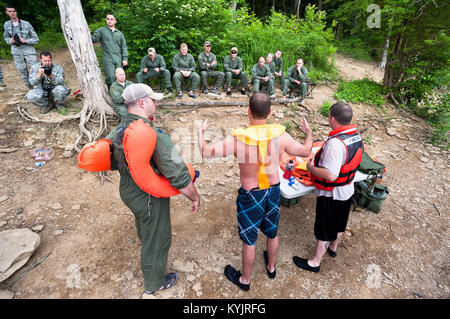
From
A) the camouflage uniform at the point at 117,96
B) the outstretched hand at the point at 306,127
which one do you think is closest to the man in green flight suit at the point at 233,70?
the camouflage uniform at the point at 117,96

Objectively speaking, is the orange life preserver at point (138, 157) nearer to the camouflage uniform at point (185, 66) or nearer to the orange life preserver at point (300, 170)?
the orange life preserver at point (300, 170)

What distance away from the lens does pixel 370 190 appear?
3.79 meters

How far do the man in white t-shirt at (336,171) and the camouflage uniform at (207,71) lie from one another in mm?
5608

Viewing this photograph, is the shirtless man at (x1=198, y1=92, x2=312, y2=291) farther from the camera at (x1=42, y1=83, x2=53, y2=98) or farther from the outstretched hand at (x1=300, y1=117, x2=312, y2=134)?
the camera at (x1=42, y1=83, x2=53, y2=98)

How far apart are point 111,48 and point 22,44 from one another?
93.5 inches

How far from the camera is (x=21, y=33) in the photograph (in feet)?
19.6

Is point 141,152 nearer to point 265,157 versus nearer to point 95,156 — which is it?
point 95,156

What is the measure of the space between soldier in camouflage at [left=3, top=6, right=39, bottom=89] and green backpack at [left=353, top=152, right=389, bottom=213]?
833 centimetres

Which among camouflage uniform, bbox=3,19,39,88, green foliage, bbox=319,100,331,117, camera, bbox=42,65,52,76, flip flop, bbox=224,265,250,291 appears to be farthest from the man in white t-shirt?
camouflage uniform, bbox=3,19,39,88

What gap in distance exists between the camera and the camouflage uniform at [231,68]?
7566 millimetres

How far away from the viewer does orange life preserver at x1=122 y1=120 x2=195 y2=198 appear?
177cm

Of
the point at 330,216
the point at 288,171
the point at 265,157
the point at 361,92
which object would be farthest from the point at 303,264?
the point at 361,92
